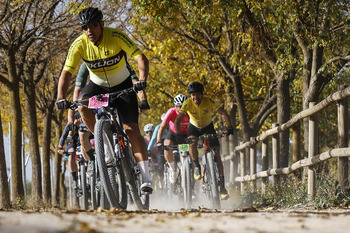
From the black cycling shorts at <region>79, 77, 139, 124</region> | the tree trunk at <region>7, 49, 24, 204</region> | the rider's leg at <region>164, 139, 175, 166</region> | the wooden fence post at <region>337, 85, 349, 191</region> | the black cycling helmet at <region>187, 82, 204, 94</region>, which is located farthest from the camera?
the tree trunk at <region>7, 49, 24, 204</region>

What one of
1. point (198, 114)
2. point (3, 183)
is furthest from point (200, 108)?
point (3, 183)

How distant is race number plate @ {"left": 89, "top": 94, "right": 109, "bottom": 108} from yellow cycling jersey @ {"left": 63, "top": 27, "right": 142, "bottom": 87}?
447mm

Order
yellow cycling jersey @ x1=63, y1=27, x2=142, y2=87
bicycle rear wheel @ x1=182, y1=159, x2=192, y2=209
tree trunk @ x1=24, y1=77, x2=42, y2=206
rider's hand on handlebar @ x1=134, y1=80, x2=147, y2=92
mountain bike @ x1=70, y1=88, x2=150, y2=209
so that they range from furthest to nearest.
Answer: tree trunk @ x1=24, y1=77, x2=42, y2=206, bicycle rear wheel @ x1=182, y1=159, x2=192, y2=209, yellow cycling jersey @ x1=63, y1=27, x2=142, y2=87, mountain bike @ x1=70, y1=88, x2=150, y2=209, rider's hand on handlebar @ x1=134, y1=80, x2=147, y2=92

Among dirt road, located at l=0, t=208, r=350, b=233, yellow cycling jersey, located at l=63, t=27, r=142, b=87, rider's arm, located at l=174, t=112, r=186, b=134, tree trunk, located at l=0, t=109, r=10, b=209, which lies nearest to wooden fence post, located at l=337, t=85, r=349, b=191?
yellow cycling jersey, located at l=63, t=27, r=142, b=87

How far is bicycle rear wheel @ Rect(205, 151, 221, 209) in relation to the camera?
1132 cm

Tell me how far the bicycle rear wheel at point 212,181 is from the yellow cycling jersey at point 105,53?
3825 mm

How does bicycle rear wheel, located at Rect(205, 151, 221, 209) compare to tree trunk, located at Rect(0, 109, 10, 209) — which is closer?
bicycle rear wheel, located at Rect(205, 151, 221, 209)

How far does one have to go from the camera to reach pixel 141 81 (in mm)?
7355

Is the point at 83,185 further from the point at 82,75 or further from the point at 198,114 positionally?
the point at 198,114

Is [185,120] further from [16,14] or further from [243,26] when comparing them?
[16,14]

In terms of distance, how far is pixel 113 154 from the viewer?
7.73 metres

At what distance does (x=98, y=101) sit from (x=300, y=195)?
4.11 metres

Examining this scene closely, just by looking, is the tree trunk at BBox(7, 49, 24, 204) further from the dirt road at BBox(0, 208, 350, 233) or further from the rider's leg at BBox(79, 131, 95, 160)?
the dirt road at BBox(0, 208, 350, 233)

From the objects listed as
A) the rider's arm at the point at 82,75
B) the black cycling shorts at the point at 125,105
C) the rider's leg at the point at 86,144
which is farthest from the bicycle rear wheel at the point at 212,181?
the black cycling shorts at the point at 125,105
